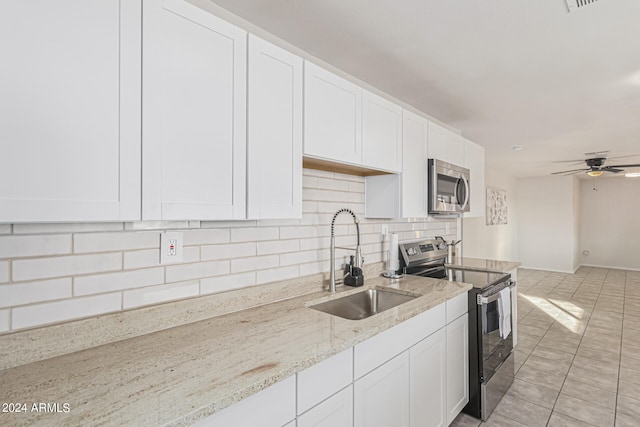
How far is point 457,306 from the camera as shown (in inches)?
85.2

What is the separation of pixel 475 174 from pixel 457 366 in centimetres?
200

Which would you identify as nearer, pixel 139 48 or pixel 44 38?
pixel 44 38

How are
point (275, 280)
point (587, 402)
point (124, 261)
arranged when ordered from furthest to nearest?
point (587, 402)
point (275, 280)
point (124, 261)

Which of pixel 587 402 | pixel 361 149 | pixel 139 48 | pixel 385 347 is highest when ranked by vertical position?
pixel 139 48

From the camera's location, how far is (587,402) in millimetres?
2539

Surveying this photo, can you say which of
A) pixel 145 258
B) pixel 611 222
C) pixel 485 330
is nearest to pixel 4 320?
pixel 145 258

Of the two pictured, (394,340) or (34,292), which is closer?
(34,292)

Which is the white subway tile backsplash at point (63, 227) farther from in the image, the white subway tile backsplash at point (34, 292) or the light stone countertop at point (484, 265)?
the light stone countertop at point (484, 265)

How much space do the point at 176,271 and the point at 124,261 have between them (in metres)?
0.22

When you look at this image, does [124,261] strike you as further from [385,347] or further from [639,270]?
[639,270]

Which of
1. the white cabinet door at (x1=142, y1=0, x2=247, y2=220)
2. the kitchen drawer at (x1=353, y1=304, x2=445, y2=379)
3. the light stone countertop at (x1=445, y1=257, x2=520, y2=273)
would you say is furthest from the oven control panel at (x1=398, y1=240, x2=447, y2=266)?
the white cabinet door at (x1=142, y1=0, x2=247, y2=220)

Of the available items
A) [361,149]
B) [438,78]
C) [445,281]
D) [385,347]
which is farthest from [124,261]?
[438,78]

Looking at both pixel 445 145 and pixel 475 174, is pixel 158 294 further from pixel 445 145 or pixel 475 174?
pixel 475 174

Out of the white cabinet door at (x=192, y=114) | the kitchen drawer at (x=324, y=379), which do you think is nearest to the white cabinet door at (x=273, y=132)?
the white cabinet door at (x=192, y=114)
